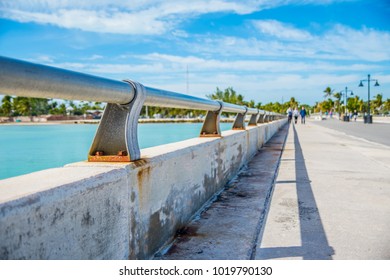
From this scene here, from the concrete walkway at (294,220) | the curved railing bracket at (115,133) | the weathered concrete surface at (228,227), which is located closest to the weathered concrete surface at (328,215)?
the concrete walkway at (294,220)

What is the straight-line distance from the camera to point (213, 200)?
4445mm

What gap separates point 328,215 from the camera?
3.91 m

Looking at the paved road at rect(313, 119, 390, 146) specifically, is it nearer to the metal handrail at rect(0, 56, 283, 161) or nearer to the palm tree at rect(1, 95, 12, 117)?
the palm tree at rect(1, 95, 12, 117)

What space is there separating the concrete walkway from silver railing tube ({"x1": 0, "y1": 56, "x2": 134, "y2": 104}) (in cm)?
128

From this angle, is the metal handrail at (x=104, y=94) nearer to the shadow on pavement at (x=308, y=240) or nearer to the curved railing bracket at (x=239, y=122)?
the shadow on pavement at (x=308, y=240)

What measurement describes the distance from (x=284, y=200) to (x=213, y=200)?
86 centimetres

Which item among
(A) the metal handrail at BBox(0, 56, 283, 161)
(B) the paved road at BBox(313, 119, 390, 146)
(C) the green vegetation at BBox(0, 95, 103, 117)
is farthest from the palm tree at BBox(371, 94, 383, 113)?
(A) the metal handrail at BBox(0, 56, 283, 161)

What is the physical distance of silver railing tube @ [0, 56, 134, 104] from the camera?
57.9 inches

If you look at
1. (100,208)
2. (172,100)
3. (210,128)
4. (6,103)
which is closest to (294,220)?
(172,100)

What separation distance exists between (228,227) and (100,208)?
5.69ft

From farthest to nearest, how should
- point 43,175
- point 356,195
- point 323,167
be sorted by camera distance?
point 323,167 < point 356,195 < point 43,175

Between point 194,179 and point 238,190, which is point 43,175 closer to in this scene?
point 194,179

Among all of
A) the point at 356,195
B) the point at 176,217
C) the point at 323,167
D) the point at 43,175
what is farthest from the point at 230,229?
the point at 323,167

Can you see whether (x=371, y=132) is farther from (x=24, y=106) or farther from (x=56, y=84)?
(x=56, y=84)
